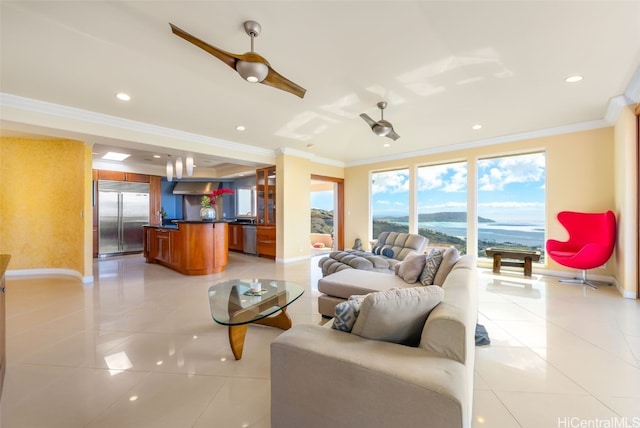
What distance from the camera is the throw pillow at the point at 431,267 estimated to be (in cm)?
277

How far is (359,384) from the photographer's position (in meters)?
1.07

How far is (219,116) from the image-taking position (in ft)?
13.5

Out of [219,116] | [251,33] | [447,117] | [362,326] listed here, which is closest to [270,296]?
[362,326]

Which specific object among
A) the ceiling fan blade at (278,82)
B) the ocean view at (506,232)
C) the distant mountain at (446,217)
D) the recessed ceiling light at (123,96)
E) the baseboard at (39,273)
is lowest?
the baseboard at (39,273)

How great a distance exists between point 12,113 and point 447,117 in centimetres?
602

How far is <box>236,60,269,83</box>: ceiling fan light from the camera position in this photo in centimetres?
212

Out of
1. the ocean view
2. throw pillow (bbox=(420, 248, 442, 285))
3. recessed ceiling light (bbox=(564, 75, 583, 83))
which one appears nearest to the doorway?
the ocean view

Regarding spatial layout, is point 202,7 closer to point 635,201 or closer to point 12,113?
point 12,113

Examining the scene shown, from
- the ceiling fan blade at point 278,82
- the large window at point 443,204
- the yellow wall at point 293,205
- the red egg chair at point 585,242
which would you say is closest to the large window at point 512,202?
the large window at point 443,204

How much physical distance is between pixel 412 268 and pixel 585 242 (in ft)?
12.1

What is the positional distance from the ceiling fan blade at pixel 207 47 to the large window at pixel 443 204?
5.54 meters

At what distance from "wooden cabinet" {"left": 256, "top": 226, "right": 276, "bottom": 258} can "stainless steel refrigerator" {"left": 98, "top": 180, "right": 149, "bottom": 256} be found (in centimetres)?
354

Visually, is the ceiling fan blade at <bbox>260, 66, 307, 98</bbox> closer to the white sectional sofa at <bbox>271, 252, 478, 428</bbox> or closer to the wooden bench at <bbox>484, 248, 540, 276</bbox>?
the white sectional sofa at <bbox>271, 252, 478, 428</bbox>

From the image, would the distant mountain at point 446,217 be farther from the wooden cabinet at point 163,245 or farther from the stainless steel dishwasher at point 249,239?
the wooden cabinet at point 163,245
